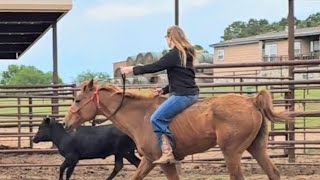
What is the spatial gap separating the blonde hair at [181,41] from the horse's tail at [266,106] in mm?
826

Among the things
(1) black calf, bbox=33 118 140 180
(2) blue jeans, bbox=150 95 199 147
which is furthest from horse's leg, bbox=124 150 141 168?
(2) blue jeans, bbox=150 95 199 147

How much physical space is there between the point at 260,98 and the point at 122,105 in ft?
4.99

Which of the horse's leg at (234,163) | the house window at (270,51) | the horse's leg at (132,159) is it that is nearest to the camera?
the horse's leg at (234,163)

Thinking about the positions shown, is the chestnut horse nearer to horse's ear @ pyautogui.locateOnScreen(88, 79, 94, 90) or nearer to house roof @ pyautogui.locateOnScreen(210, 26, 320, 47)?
horse's ear @ pyautogui.locateOnScreen(88, 79, 94, 90)

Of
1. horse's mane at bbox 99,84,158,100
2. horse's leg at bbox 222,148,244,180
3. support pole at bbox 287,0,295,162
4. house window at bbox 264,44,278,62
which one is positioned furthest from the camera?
house window at bbox 264,44,278,62

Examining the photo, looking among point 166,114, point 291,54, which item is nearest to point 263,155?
point 166,114

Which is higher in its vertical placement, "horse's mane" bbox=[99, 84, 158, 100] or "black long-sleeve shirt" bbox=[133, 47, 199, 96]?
"black long-sleeve shirt" bbox=[133, 47, 199, 96]

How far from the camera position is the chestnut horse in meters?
6.69

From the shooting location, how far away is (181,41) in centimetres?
673

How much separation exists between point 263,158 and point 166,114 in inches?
Result: 44.0

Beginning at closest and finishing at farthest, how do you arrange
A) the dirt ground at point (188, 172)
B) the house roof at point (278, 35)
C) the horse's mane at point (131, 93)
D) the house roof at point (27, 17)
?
the horse's mane at point (131, 93) < the dirt ground at point (188, 172) < the house roof at point (27, 17) < the house roof at point (278, 35)

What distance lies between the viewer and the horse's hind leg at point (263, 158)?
6.80 metres

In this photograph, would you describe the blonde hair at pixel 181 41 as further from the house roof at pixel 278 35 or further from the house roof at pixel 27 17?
the house roof at pixel 278 35

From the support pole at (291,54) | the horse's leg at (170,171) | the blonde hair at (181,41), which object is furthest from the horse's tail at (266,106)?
the support pole at (291,54)
